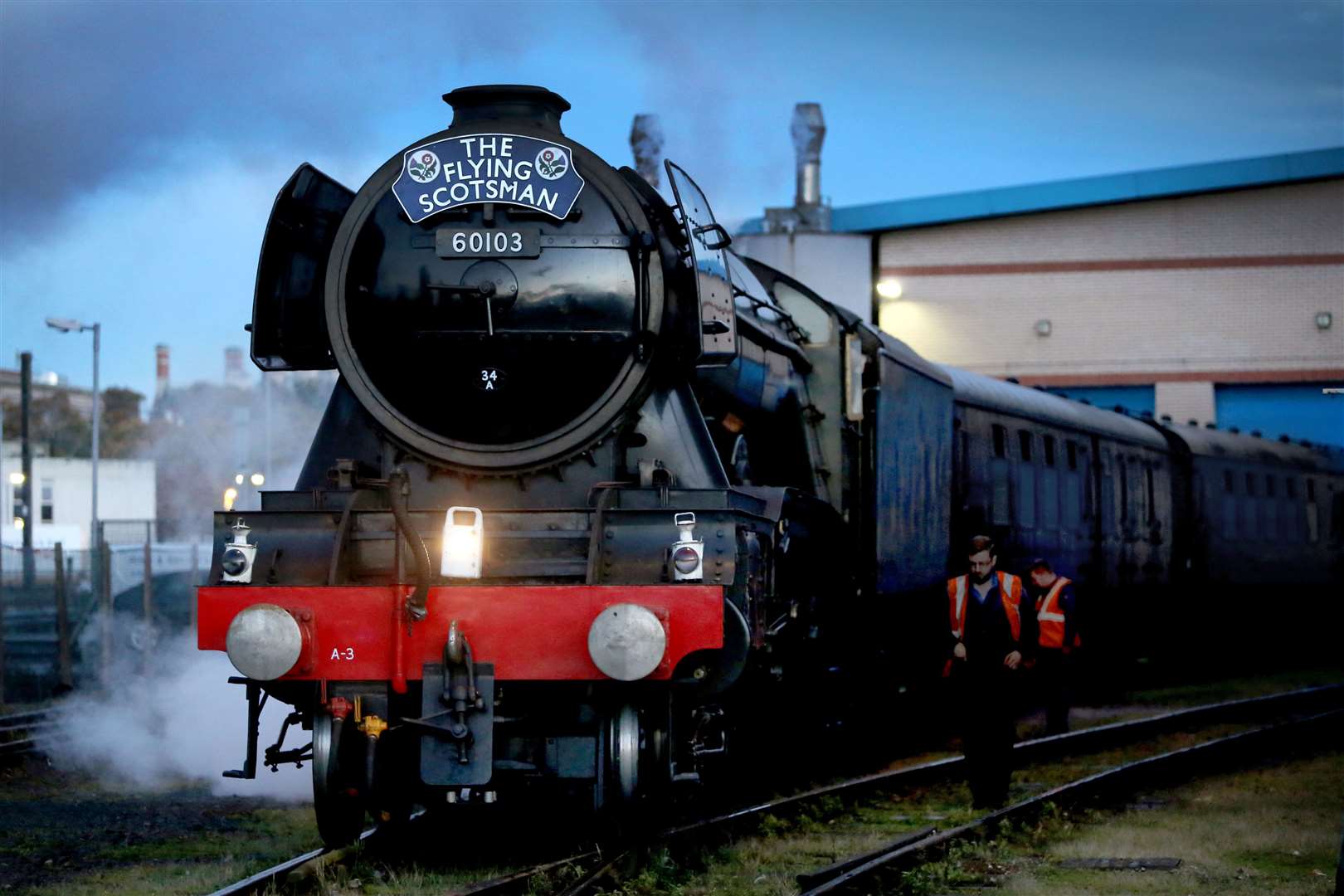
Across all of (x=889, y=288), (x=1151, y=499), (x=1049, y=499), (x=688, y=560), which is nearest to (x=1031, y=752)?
(x=1049, y=499)

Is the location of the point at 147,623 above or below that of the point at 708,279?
below

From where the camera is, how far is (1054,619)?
11.7 meters

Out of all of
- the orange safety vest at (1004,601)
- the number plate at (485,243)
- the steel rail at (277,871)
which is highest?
the number plate at (485,243)

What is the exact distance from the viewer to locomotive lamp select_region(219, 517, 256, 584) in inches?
272

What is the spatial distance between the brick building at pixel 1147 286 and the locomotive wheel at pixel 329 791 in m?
19.0

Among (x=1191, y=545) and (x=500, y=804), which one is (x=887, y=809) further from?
A: (x=1191, y=545)

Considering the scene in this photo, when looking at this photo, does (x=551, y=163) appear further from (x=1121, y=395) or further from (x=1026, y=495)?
(x=1121, y=395)

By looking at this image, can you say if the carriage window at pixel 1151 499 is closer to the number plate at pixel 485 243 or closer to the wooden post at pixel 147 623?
the wooden post at pixel 147 623

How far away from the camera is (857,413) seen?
983 cm

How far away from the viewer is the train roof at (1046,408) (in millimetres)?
12969

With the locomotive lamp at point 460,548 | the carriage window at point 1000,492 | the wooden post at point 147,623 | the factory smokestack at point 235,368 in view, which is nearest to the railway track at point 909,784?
the locomotive lamp at point 460,548

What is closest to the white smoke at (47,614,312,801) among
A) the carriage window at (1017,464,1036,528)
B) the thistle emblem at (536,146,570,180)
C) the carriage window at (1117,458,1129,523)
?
the thistle emblem at (536,146,570,180)

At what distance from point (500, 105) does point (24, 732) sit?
8.20m

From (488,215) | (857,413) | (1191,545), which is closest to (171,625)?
(1191,545)
